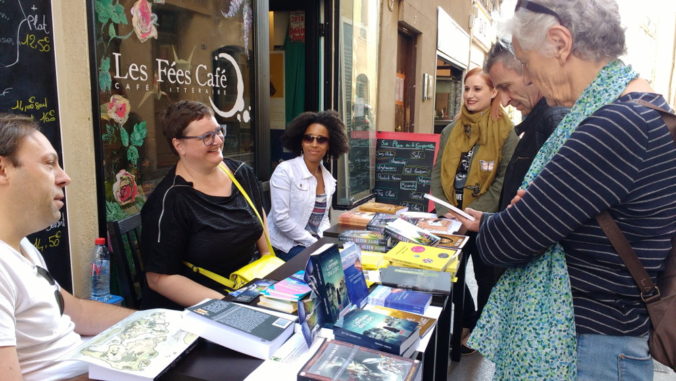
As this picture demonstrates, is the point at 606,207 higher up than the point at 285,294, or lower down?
higher up

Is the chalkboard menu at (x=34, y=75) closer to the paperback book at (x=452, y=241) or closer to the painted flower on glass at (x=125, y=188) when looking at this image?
the painted flower on glass at (x=125, y=188)

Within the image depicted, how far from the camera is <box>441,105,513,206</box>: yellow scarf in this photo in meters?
3.57

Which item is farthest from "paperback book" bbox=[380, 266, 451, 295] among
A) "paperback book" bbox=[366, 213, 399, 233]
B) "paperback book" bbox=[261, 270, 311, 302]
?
"paperback book" bbox=[366, 213, 399, 233]

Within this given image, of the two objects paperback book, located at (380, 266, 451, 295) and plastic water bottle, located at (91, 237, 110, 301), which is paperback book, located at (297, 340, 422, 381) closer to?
paperback book, located at (380, 266, 451, 295)

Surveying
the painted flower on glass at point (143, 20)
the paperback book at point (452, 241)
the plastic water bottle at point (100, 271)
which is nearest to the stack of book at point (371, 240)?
the paperback book at point (452, 241)

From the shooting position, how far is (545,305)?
1396 millimetres

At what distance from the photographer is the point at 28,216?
1.51 meters

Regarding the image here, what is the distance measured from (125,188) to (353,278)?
6.28 ft

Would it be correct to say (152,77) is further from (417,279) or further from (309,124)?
(417,279)

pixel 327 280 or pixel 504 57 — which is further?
pixel 504 57

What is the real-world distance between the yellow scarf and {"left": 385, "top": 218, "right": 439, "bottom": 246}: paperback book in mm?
1073

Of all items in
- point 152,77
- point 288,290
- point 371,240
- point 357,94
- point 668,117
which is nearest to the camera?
point 668,117

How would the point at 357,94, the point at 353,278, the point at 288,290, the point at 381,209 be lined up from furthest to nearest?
the point at 357,94 < the point at 381,209 < the point at 288,290 < the point at 353,278

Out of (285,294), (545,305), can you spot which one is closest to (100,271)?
(285,294)
